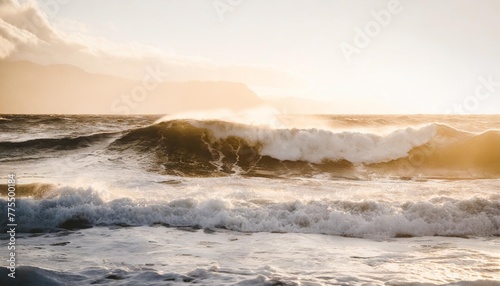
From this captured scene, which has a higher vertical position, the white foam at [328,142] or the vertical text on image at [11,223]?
the white foam at [328,142]

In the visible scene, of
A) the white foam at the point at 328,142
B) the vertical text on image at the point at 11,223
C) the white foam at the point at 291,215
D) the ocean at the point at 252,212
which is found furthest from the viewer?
the white foam at the point at 328,142

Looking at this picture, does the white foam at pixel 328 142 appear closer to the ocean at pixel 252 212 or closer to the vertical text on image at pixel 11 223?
the ocean at pixel 252 212

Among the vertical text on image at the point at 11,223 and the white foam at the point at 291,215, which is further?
the white foam at the point at 291,215

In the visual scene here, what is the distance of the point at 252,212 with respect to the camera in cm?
827

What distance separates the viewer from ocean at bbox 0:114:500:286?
5133 mm

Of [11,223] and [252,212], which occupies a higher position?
[252,212]

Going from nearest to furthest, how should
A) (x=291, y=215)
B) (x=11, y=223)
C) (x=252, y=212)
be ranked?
(x=11, y=223) < (x=291, y=215) < (x=252, y=212)

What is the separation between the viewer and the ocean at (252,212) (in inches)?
202

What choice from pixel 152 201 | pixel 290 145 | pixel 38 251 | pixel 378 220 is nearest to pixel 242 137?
pixel 290 145

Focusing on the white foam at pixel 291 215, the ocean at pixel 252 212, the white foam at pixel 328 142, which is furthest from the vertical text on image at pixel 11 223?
the white foam at pixel 328 142

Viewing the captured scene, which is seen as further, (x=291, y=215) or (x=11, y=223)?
(x=291, y=215)

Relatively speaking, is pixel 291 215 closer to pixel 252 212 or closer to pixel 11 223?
pixel 252 212

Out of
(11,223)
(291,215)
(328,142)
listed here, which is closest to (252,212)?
(291,215)

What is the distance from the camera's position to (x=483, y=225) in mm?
7945
